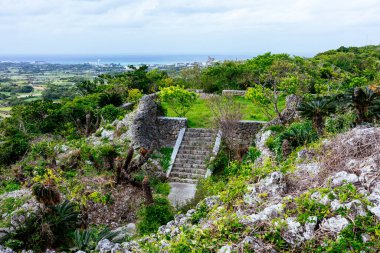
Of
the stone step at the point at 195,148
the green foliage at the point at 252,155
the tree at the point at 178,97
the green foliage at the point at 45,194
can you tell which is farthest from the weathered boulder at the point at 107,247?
the tree at the point at 178,97

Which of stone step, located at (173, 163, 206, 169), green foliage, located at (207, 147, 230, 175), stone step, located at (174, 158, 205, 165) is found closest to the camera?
green foliage, located at (207, 147, 230, 175)

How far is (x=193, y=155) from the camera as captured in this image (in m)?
15.7

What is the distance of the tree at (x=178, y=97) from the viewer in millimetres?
17828

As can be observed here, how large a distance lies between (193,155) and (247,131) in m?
2.81

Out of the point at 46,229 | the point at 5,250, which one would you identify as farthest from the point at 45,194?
the point at 5,250

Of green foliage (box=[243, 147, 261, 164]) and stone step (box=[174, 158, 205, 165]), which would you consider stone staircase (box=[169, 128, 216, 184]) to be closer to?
stone step (box=[174, 158, 205, 165])

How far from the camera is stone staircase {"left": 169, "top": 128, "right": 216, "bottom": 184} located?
14.7 m

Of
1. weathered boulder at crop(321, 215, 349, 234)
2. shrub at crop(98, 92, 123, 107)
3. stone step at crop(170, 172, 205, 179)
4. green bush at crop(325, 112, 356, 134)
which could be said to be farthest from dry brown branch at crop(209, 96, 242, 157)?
weathered boulder at crop(321, 215, 349, 234)

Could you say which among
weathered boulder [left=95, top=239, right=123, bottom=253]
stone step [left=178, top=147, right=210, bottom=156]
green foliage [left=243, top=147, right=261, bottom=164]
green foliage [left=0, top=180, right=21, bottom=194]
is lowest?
green foliage [left=0, top=180, right=21, bottom=194]

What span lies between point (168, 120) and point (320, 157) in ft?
34.5

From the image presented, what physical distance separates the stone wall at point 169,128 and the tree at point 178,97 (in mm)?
1202

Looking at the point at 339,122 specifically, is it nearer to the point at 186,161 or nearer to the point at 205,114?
the point at 186,161

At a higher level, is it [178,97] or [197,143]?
[178,97]

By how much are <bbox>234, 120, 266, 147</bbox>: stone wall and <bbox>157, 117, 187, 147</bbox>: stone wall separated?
2.74 m
